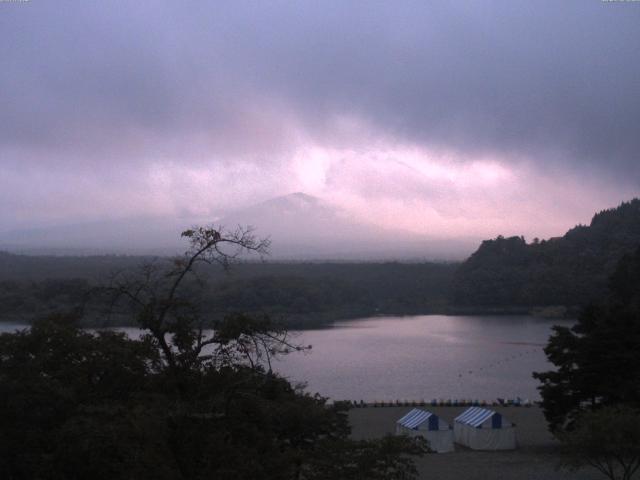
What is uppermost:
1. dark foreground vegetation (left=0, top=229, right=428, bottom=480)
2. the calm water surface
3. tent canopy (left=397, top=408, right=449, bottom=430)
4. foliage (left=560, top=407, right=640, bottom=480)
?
dark foreground vegetation (left=0, top=229, right=428, bottom=480)

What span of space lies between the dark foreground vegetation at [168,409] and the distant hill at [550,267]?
5051cm

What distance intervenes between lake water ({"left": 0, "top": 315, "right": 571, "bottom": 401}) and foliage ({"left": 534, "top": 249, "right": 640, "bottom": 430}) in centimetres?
430

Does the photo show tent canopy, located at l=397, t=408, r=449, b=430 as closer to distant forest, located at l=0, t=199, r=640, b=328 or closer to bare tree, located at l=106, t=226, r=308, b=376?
bare tree, located at l=106, t=226, r=308, b=376

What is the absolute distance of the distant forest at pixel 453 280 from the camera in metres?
47.5

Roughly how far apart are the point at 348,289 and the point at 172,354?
52225mm

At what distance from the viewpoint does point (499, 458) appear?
12109 mm

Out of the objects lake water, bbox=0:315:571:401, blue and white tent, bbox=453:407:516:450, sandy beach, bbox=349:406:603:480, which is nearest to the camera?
sandy beach, bbox=349:406:603:480

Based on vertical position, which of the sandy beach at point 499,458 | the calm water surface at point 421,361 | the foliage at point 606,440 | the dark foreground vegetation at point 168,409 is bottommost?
the calm water surface at point 421,361

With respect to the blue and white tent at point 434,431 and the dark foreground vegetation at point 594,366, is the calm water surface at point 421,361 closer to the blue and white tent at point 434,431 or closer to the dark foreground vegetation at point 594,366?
the blue and white tent at point 434,431

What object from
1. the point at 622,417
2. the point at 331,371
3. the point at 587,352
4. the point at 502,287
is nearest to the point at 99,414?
the point at 622,417

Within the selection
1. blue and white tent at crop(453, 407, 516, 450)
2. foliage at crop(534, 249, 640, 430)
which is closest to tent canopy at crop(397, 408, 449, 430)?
blue and white tent at crop(453, 407, 516, 450)

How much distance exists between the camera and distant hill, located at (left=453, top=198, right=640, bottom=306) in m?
56.0

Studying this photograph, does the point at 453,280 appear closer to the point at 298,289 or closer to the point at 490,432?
the point at 298,289

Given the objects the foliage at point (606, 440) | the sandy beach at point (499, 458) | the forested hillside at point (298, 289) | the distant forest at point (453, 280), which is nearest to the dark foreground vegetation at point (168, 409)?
the foliage at point (606, 440)
